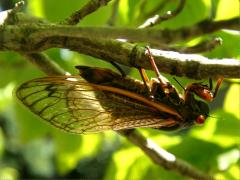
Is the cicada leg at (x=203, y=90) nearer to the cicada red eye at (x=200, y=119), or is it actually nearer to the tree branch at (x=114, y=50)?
the cicada red eye at (x=200, y=119)

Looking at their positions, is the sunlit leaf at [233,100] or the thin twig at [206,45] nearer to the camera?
the thin twig at [206,45]

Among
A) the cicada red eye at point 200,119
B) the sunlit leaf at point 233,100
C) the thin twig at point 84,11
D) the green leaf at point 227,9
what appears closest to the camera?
the thin twig at point 84,11

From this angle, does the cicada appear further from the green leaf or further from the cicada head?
the green leaf

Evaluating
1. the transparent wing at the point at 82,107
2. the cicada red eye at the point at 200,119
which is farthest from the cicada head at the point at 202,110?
the transparent wing at the point at 82,107

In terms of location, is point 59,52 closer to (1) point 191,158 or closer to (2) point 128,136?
(2) point 128,136

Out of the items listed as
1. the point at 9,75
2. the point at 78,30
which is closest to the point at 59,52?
the point at 9,75

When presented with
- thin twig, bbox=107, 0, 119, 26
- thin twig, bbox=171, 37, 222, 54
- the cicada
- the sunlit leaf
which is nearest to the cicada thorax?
the cicada

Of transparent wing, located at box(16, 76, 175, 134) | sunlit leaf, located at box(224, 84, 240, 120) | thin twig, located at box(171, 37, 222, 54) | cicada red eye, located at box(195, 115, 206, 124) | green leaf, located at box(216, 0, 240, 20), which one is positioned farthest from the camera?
sunlit leaf, located at box(224, 84, 240, 120)

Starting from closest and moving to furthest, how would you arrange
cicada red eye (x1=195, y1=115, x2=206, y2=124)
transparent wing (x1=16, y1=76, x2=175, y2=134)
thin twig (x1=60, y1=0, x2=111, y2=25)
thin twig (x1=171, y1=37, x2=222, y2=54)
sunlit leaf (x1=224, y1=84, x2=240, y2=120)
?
thin twig (x1=171, y1=37, x2=222, y2=54)
thin twig (x1=60, y1=0, x2=111, y2=25)
transparent wing (x1=16, y1=76, x2=175, y2=134)
cicada red eye (x1=195, y1=115, x2=206, y2=124)
sunlit leaf (x1=224, y1=84, x2=240, y2=120)
